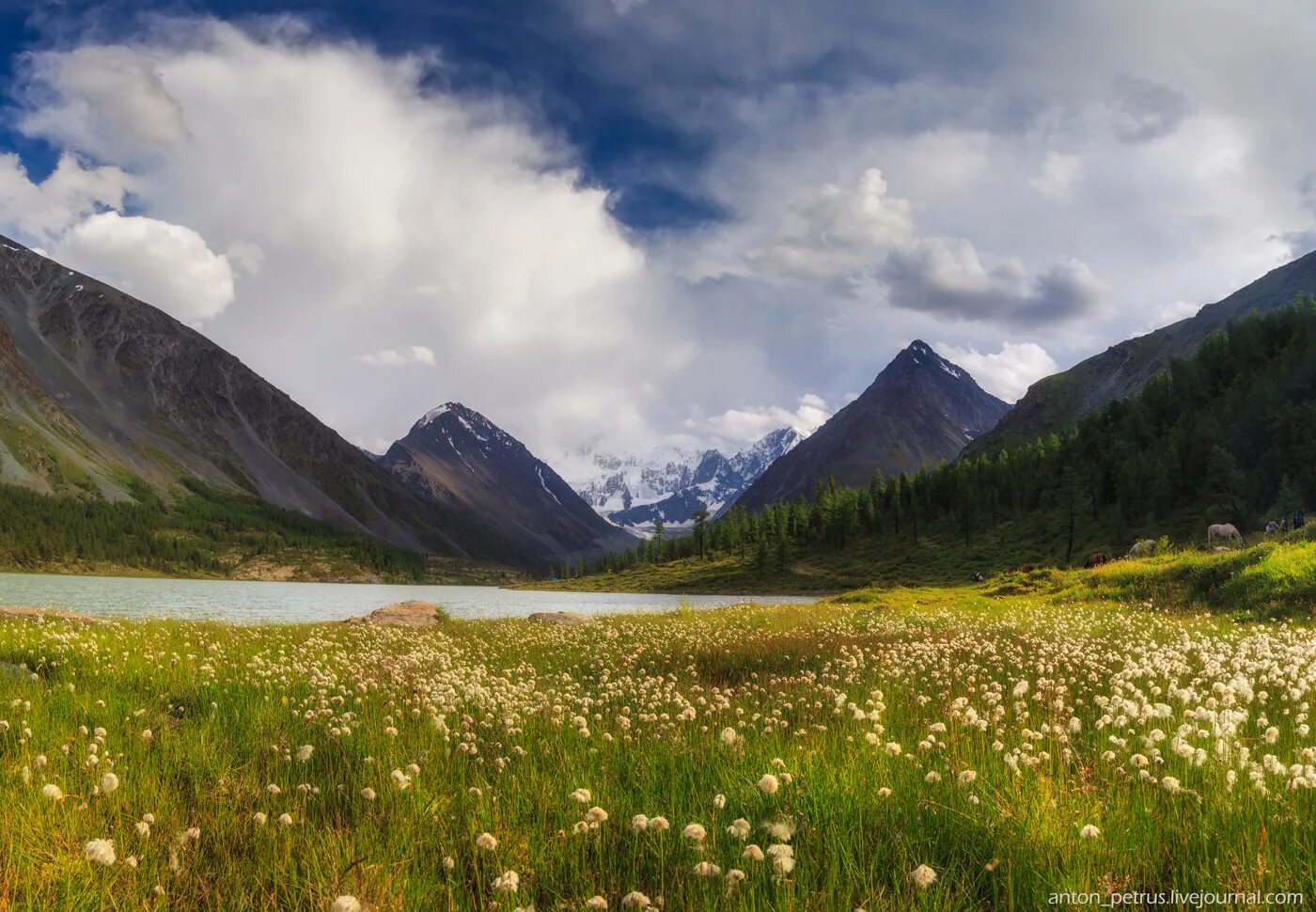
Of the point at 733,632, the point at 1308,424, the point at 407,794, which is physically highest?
the point at 1308,424

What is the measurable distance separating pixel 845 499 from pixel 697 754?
527ft

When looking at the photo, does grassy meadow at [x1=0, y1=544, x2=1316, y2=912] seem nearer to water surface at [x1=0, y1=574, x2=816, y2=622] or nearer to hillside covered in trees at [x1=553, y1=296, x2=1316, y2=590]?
water surface at [x1=0, y1=574, x2=816, y2=622]

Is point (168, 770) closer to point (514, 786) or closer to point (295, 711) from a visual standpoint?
point (295, 711)

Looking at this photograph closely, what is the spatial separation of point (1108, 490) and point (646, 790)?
133902mm

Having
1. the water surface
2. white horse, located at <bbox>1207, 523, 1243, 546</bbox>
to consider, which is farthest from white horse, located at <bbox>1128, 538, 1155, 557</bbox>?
Answer: the water surface

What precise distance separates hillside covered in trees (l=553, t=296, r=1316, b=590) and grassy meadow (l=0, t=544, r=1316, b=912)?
8024cm

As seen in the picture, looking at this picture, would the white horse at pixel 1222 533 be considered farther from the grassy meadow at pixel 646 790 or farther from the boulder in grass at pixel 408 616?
the boulder in grass at pixel 408 616

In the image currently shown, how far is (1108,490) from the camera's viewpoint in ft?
382

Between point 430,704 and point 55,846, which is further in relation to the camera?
point 430,704

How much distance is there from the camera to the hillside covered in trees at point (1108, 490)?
9200 centimetres

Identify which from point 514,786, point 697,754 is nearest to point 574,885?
point 514,786

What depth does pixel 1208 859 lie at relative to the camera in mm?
4066

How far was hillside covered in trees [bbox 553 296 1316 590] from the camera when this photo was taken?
9200 cm

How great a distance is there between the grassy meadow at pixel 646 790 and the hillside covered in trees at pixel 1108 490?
80.2m
